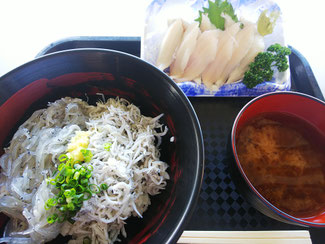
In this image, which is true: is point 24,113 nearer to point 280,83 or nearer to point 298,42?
point 280,83

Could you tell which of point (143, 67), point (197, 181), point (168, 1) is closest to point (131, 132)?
point (143, 67)

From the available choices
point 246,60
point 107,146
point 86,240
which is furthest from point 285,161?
point 86,240

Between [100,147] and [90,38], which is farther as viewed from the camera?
[90,38]

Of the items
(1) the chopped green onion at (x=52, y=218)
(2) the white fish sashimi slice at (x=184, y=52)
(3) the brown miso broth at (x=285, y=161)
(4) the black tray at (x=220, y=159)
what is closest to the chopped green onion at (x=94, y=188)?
(1) the chopped green onion at (x=52, y=218)

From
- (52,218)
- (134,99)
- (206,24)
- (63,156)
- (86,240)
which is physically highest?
(206,24)

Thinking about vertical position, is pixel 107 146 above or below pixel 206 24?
below

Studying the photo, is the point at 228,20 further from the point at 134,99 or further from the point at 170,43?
the point at 134,99

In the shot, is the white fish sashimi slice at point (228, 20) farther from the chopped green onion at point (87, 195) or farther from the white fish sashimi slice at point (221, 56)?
the chopped green onion at point (87, 195)
